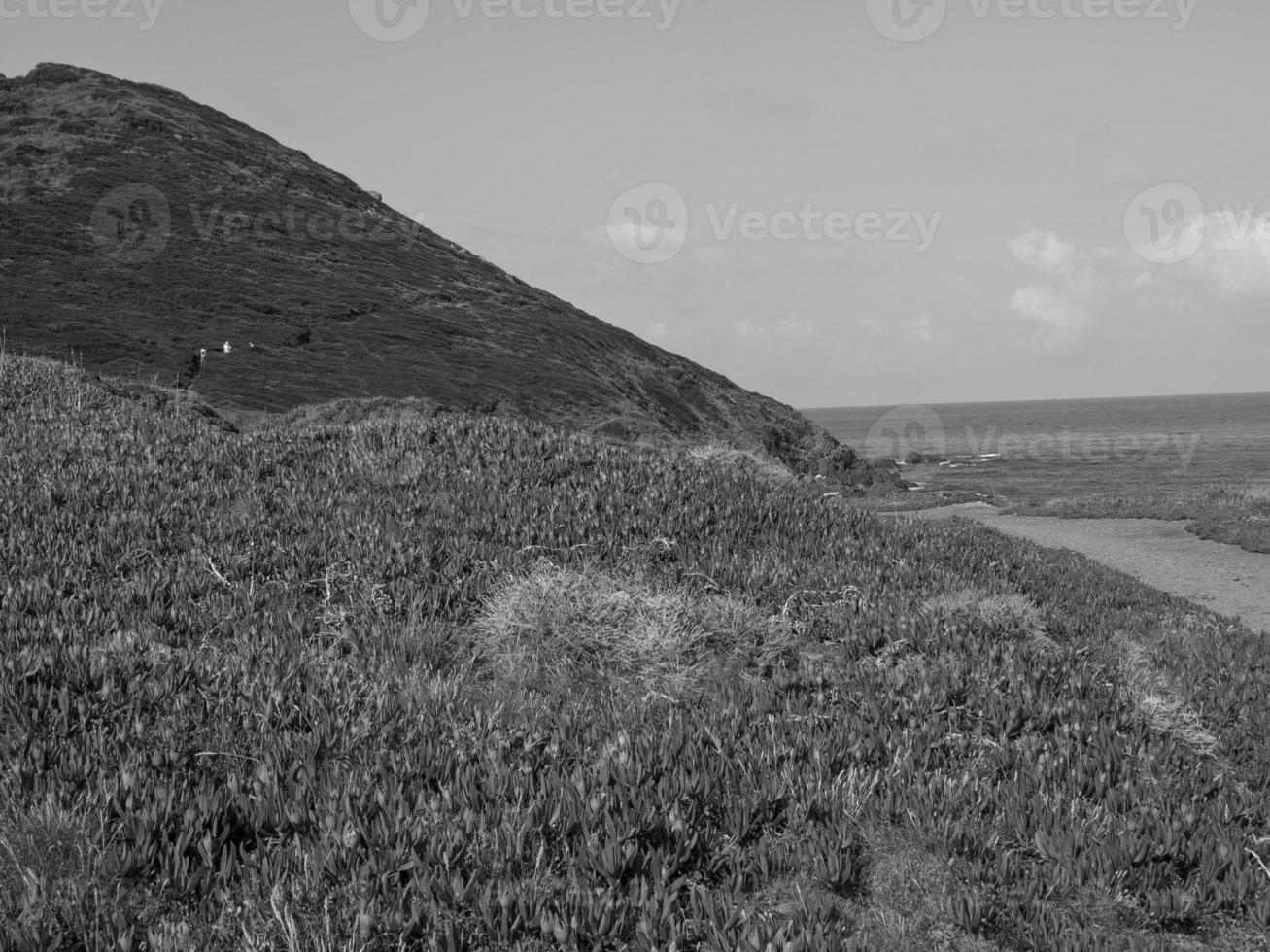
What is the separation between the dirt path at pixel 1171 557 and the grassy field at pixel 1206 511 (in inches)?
12.8

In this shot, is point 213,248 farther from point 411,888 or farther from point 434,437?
point 411,888

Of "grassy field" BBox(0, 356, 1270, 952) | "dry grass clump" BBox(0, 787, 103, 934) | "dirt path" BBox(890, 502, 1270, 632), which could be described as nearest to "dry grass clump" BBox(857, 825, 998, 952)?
"grassy field" BBox(0, 356, 1270, 952)

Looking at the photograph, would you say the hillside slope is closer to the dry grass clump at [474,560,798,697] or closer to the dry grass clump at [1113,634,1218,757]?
the dry grass clump at [474,560,798,697]

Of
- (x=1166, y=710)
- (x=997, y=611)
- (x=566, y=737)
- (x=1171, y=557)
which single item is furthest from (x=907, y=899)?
(x=1171, y=557)

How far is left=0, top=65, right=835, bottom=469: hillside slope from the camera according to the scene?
1645 inches

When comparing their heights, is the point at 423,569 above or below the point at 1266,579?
above

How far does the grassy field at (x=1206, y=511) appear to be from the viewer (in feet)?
67.6

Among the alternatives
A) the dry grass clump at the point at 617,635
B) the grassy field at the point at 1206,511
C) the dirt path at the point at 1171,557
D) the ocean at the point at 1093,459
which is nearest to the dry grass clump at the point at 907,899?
the dry grass clump at the point at 617,635

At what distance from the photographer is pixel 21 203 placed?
53938 mm

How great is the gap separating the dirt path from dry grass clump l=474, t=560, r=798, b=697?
5.99 metres

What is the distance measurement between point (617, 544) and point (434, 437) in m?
3.76

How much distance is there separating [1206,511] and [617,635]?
24.3 metres

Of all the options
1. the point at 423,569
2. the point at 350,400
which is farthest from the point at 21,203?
the point at 423,569

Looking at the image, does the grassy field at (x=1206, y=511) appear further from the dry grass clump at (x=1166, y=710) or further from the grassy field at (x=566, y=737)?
the dry grass clump at (x=1166, y=710)
